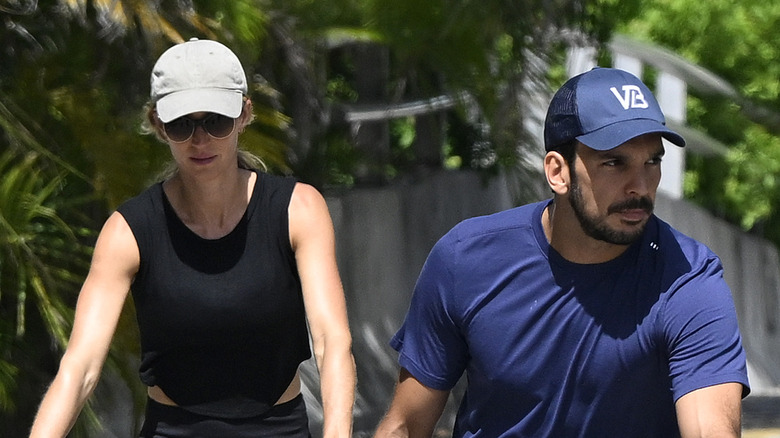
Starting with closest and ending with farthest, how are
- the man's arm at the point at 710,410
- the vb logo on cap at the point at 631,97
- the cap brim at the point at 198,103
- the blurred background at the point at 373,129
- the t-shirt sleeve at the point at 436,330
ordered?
the man's arm at the point at 710,410, the vb logo on cap at the point at 631,97, the t-shirt sleeve at the point at 436,330, the cap brim at the point at 198,103, the blurred background at the point at 373,129

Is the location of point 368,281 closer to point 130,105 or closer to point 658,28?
point 130,105

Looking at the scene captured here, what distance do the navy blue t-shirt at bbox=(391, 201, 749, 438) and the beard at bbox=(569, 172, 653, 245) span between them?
0.10 metres

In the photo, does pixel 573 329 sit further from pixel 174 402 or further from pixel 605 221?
pixel 174 402

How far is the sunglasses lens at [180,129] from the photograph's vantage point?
3.07 m

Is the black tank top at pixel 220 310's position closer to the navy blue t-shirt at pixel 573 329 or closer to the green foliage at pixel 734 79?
the navy blue t-shirt at pixel 573 329

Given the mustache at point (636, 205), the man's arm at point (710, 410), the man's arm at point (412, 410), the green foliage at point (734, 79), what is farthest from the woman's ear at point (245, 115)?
the green foliage at point (734, 79)

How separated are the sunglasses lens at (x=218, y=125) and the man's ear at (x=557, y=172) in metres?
0.72

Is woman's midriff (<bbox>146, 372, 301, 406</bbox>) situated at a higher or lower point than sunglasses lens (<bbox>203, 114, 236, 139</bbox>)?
lower

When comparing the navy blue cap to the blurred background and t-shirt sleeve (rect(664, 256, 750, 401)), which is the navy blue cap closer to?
t-shirt sleeve (rect(664, 256, 750, 401))

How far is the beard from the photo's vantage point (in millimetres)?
2666

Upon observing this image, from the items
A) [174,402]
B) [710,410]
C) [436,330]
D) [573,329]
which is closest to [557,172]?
[573,329]

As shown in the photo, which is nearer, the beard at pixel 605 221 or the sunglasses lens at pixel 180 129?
the beard at pixel 605 221

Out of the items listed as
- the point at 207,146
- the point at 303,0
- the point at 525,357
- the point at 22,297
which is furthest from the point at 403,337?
the point at 303,0

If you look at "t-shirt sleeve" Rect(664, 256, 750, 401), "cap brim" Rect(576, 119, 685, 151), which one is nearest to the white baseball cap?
"cap brim" Rect(576, 119, 685, 151)
